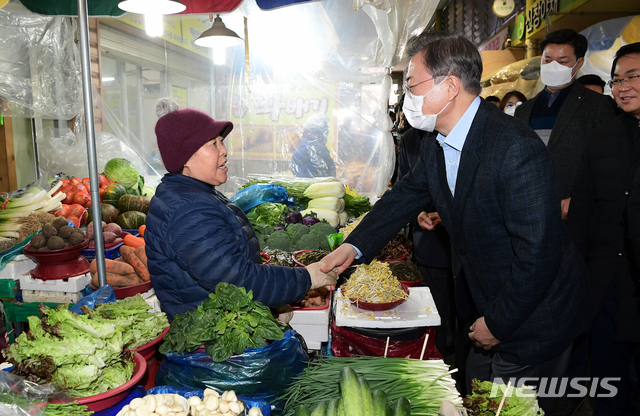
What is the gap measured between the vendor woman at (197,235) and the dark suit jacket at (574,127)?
8.74 feet

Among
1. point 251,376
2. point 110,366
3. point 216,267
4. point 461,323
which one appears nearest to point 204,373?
point 251,376

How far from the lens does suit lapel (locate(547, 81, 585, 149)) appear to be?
367cm

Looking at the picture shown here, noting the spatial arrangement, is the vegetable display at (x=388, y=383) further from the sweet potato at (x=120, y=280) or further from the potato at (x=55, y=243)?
the potato at (x=55, y=243)

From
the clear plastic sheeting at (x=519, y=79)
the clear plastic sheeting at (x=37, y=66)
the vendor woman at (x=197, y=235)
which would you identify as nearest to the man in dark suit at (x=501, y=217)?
the vendor woman at (x=197, y=235)

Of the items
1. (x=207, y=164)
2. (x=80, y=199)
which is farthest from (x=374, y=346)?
(x=80, y=199)

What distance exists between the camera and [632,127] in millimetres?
2938

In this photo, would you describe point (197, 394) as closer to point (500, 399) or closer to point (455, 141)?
point (500, 399)

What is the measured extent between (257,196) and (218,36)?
6.51 feet

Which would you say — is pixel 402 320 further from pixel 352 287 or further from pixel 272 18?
pixel 272 18

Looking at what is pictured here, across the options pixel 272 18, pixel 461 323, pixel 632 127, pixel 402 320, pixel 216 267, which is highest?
pixel 272 18

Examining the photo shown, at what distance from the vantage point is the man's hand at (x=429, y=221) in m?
3.72

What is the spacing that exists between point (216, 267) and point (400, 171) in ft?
8.70

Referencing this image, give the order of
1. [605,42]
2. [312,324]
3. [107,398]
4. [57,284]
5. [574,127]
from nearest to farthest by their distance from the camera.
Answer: [107,398] → [312,324] → [57,284] → [574,127] → [605,42]

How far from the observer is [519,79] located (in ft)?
20.3
